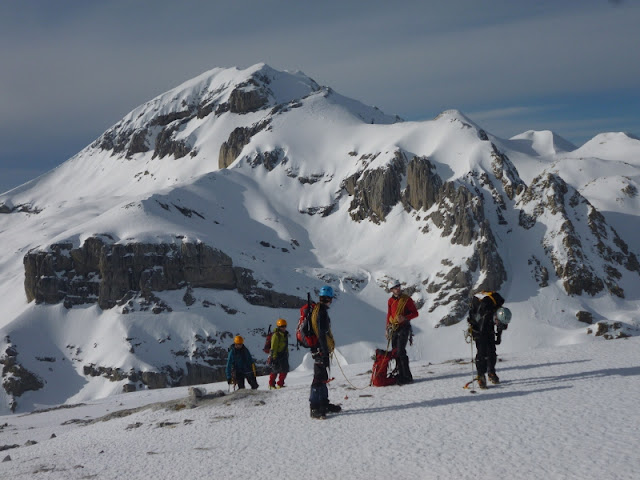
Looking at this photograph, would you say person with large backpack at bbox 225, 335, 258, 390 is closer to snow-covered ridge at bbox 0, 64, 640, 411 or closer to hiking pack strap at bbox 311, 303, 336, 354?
hiking pack strap at bbox 311, 303, 336, 354

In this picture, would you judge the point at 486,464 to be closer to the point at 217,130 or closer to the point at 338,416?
the point at 338,416

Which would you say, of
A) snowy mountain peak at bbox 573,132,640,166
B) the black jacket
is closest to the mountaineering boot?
the black jacket

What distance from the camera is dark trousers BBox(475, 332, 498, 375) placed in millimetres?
12427

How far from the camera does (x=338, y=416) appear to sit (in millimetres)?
11461

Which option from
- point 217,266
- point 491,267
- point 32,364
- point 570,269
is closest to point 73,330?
point 32,364

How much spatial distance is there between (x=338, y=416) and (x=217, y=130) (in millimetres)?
141919

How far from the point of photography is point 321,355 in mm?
11734

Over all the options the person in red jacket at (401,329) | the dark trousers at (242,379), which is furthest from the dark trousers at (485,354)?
the dark trousers at (242,379)

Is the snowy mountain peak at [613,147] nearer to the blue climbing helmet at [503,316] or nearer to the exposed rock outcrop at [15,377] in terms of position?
the exposed rock outcrop at [15,377]

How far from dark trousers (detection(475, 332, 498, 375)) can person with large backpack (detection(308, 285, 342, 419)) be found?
282cm

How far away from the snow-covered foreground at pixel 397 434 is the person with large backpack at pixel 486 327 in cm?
49

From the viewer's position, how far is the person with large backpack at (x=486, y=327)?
490 inches

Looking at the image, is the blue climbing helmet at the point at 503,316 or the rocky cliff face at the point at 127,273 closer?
the blue climbing helmet at the point at 503,316

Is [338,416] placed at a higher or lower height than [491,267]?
lower
